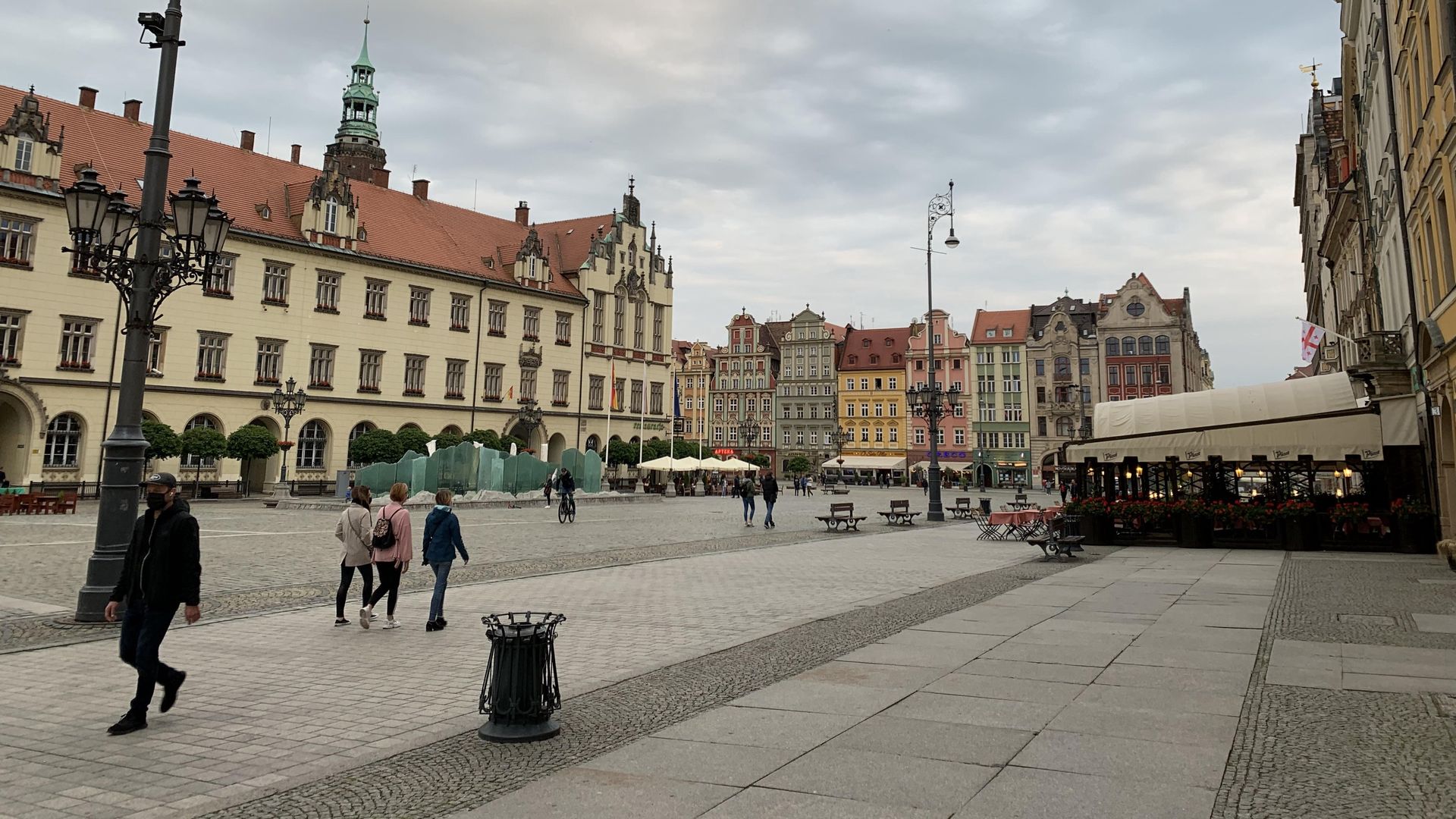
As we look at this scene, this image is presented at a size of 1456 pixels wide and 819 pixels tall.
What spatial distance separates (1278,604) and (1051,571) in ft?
15.2

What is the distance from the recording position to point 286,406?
43719 mm

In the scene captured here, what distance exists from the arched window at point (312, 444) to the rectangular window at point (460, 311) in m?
10.7

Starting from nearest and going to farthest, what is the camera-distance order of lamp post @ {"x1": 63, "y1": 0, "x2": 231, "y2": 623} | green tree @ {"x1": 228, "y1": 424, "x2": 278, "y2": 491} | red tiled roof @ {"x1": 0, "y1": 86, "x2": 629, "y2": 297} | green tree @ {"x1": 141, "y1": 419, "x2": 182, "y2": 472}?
lamp post @ {"x1": 63, "y1": 0, "x2": 231, "y2": 623} → green tree @ {"x1": 141, "y1": 419, "x2": 182, "y2": 472} → green tree @ {"x1": 228, "y1": 424, "x2": 278, "y2": 491} → red tiled roof @ {"x1": 0, "y1": 86, "x2": 629, "y2": 297}

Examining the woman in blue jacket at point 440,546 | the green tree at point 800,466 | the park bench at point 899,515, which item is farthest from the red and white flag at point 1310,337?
the green tree at point 800,466

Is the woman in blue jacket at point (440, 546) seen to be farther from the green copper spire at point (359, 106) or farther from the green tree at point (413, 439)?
the green copper spire at point (359, 106)

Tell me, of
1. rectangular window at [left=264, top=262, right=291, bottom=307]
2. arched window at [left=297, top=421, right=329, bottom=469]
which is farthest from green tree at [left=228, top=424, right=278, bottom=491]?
rectangular window at [left=264, top=262, right=291, bottom=307]

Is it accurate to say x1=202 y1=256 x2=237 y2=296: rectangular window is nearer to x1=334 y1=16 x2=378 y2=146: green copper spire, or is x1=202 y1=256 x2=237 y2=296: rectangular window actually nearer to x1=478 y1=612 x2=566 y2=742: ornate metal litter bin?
x1=334 y1=16 x2=378 y2=146: green copper spire

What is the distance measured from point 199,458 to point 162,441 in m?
3.08

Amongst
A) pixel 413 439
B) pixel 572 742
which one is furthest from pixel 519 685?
pixel 413 439

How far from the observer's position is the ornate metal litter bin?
219 inches

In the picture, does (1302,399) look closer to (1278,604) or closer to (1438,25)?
(1438,25)

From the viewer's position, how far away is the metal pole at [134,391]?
31.7 ft

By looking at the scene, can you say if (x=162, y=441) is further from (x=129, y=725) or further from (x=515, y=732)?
(x=515, y=732)

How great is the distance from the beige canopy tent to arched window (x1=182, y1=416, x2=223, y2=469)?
126 ft
